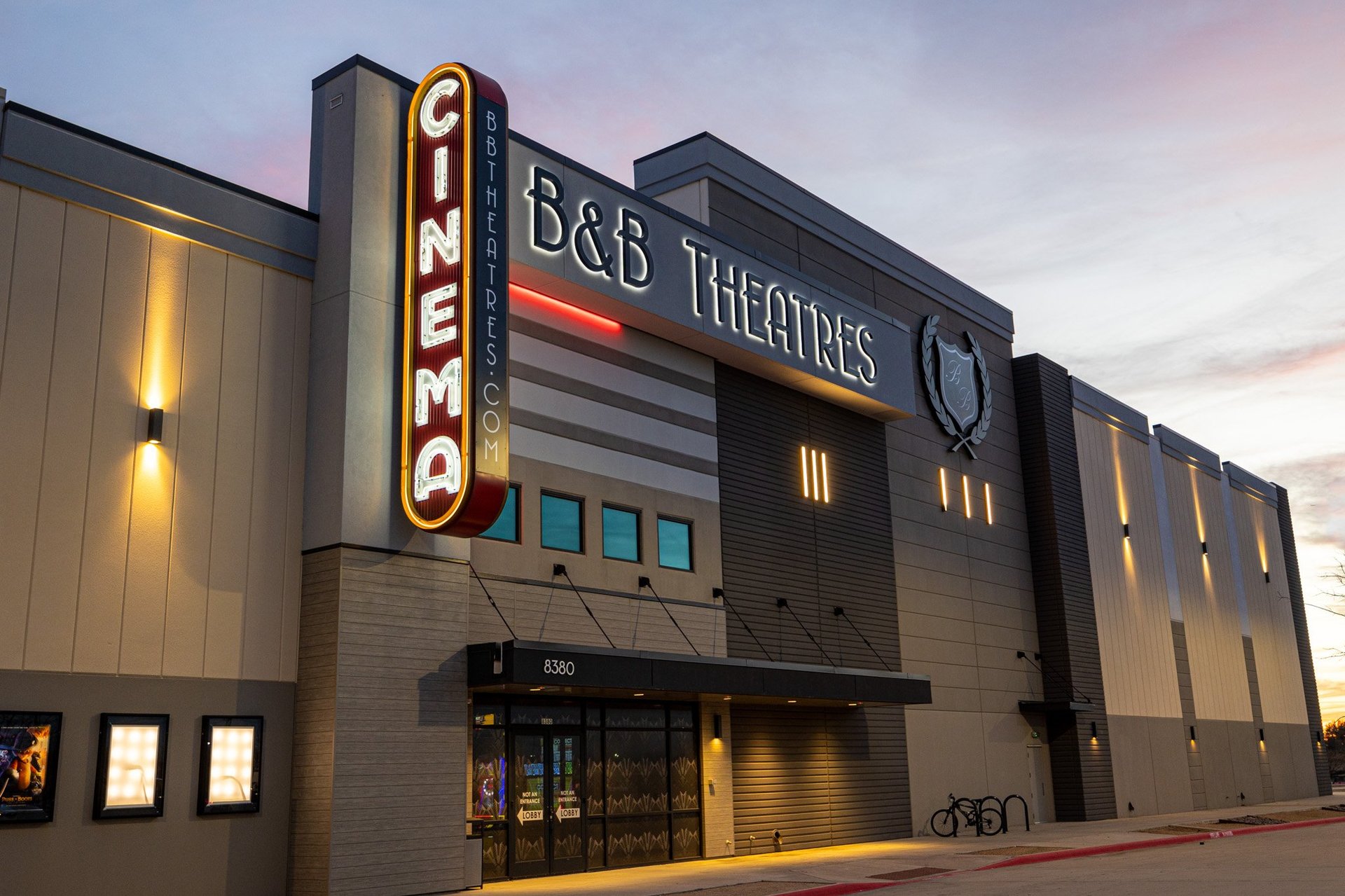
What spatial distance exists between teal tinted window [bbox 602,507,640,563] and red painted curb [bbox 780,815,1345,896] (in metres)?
7.57

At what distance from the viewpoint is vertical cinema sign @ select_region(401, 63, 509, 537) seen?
18.8 metres

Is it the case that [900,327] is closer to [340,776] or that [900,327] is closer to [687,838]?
[687,838]

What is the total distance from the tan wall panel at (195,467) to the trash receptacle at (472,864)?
509 centimetres

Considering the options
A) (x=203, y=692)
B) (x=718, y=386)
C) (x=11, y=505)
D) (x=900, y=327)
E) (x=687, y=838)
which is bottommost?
(x=687, y=838)

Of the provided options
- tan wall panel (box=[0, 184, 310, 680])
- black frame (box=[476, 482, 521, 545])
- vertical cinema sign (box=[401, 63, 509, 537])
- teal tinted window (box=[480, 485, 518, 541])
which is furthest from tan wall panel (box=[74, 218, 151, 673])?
black frame (box=[476, 482, 521, 545])

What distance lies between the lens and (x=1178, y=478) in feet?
164

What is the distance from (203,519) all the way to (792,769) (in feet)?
47.8

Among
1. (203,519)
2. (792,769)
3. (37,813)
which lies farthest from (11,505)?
(792,769)

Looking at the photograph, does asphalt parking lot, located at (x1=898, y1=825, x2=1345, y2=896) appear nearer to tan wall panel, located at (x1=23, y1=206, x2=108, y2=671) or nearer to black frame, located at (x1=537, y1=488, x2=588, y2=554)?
black frame, located at (x1=537, y1=488, x2=588, y2=554)

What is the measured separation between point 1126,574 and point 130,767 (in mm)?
35686

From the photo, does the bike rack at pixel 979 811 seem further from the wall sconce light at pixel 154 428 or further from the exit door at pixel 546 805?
the wall sconce light at pixel 154 428

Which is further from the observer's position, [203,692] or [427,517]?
[427,517]

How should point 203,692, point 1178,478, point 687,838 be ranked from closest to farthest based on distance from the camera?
1. point 203,692
2. point 687,838
3. point 1178,478

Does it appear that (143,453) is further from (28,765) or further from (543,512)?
(543,512)
